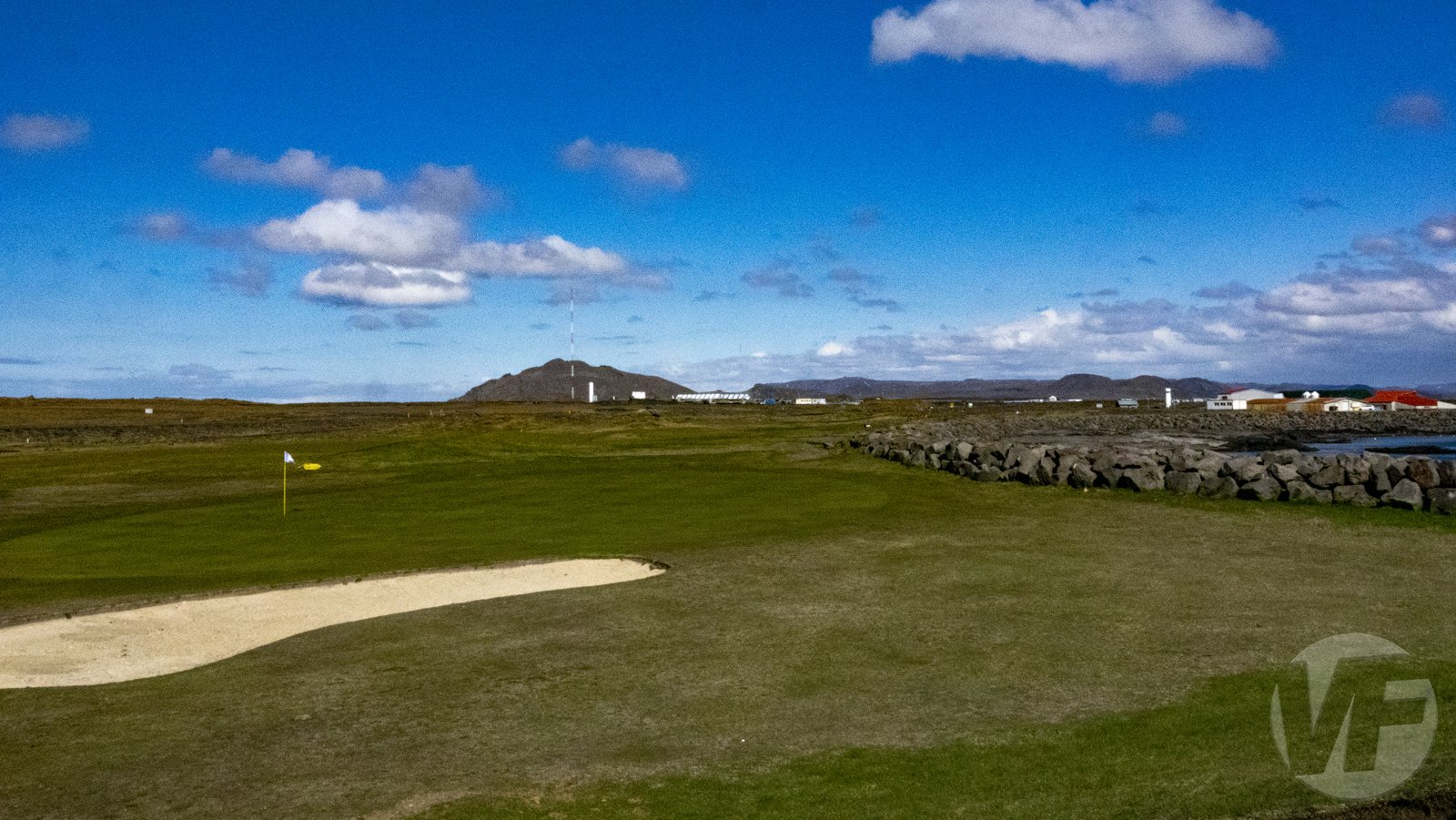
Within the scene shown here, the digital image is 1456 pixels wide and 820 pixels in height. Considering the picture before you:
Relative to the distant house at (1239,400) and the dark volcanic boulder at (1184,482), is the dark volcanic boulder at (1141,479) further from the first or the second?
the distant house at (1239,400)

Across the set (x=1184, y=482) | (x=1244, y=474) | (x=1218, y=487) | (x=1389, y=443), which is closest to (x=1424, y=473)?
(x=1244, y=474)

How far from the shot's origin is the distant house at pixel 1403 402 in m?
120

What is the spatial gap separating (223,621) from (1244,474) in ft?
69.3

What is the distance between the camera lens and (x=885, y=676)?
353 inches

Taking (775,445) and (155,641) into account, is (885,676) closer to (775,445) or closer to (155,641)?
(155,641)

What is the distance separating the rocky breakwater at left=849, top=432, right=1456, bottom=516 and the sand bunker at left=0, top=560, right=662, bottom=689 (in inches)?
561

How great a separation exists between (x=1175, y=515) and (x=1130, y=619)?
10.1m

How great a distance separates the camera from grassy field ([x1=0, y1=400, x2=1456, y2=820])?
257 inches

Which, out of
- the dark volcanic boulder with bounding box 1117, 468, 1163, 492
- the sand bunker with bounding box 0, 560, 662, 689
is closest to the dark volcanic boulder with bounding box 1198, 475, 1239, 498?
the dark volcanic boulder with bounding box 1117, 468, 1163, 492

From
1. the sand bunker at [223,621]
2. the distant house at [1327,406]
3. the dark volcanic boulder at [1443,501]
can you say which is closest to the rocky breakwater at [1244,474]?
the dark volcanic boulder at [1443,501]

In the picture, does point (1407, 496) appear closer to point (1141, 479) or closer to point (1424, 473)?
point (1424, 473)

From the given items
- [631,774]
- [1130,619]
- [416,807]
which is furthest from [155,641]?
[1130,619]

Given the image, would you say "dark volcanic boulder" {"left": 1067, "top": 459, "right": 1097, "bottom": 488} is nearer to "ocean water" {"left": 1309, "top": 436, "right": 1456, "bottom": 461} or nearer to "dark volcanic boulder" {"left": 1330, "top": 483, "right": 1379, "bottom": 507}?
"dark volcanic boulder" {"left": 1330, "top": 483, "right": 1379, "bottom": 507}

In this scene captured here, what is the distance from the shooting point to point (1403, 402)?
410 ft
